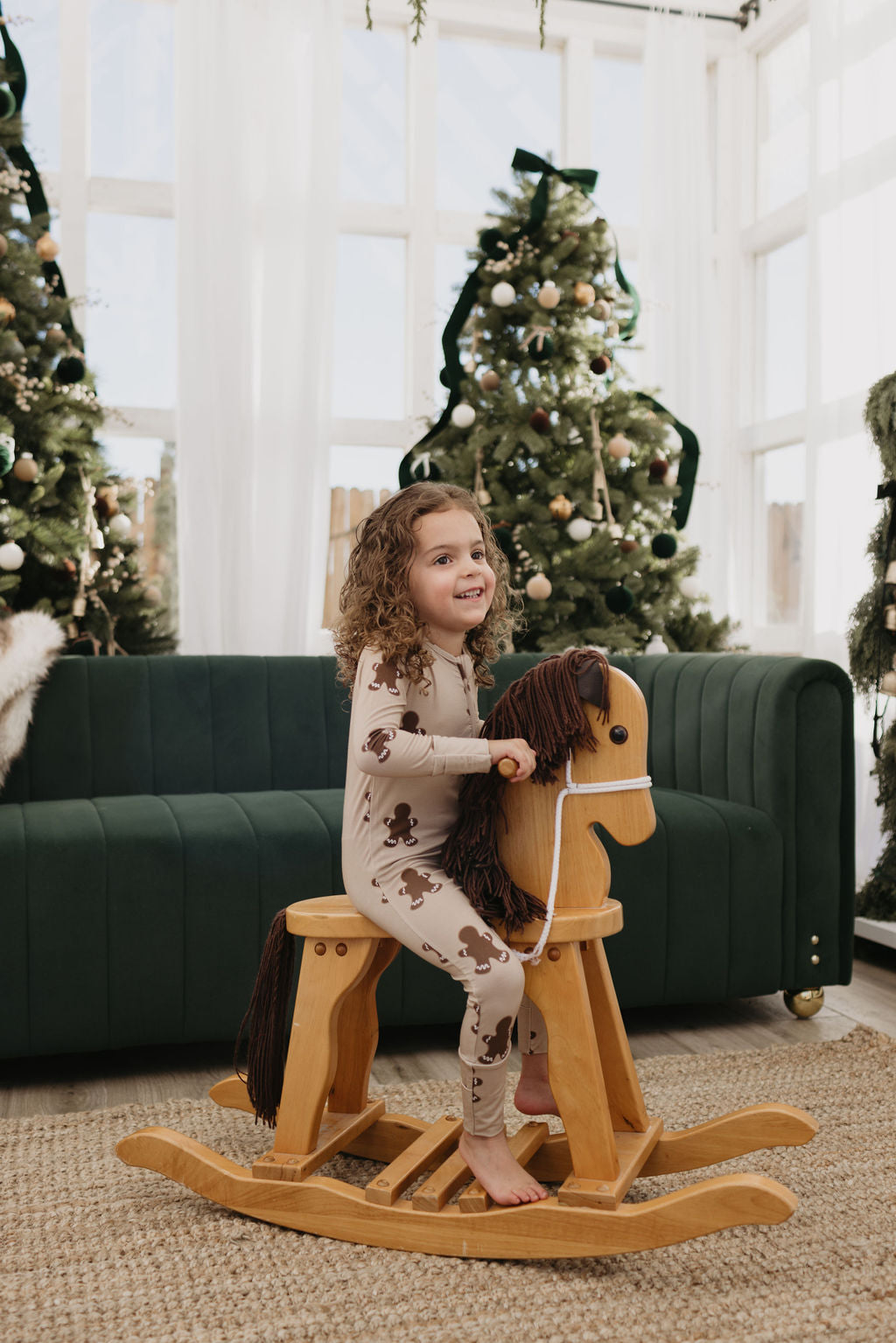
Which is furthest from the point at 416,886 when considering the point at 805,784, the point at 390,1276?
the point at 805,784

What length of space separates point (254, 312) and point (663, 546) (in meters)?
1.60

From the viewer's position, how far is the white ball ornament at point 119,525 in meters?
3.32

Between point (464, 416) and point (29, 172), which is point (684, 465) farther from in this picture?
point (29, 172)

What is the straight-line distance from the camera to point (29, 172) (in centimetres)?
331

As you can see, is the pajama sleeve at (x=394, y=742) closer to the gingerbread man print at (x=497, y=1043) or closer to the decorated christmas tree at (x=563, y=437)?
the gingerbread man print at (x=497, y=1043)

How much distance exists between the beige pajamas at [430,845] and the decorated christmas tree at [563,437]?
78.0 inches

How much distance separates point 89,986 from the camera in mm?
2053

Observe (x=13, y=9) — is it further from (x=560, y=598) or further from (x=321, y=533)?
(x=560, y=598)

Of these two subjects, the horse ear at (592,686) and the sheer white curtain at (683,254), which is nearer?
the horse ear at (592,686)

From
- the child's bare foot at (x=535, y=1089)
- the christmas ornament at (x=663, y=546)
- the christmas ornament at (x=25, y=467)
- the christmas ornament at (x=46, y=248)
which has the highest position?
the christmas ornament at (x=46, y=248)

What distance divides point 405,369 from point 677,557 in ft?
4.69

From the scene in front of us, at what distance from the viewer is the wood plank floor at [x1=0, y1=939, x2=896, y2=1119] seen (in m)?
2.03

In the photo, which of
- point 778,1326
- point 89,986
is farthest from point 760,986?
point 89,986

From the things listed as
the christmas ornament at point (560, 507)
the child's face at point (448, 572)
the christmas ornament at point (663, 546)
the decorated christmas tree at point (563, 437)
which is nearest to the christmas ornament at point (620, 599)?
the decorated christmas tree at point (563, 437)
